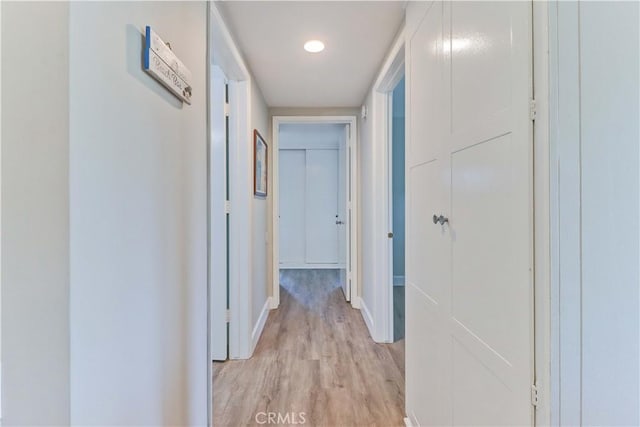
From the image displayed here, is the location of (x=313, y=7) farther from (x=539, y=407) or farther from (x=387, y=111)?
(x=539, y=407)

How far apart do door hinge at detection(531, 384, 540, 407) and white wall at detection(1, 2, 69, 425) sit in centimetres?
103

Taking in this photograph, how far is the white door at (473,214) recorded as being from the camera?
79 centimetres

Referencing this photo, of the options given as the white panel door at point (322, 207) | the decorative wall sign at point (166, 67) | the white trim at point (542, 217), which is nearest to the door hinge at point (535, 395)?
the white trim at point (542, 217)

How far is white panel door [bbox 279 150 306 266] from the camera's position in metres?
5.71

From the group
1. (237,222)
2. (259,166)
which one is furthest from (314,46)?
(237,222)

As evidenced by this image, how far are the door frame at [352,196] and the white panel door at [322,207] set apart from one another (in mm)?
2011

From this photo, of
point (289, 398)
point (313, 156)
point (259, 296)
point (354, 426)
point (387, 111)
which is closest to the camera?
point (354, 426)

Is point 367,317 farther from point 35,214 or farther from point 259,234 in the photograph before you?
point 35,214

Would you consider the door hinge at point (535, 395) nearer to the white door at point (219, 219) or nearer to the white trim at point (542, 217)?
the white trim at point (542, 217)

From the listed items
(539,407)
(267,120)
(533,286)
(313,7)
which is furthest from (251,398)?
(267,120)

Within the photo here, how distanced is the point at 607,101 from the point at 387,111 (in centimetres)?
208

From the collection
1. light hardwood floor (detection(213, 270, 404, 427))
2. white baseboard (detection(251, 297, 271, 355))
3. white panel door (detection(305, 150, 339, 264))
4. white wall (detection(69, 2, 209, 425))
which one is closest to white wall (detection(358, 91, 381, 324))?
light hardwood floor (detection(213, 270, 404, 427))

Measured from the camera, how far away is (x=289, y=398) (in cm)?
188

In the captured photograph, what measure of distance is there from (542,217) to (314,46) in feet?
6.10
